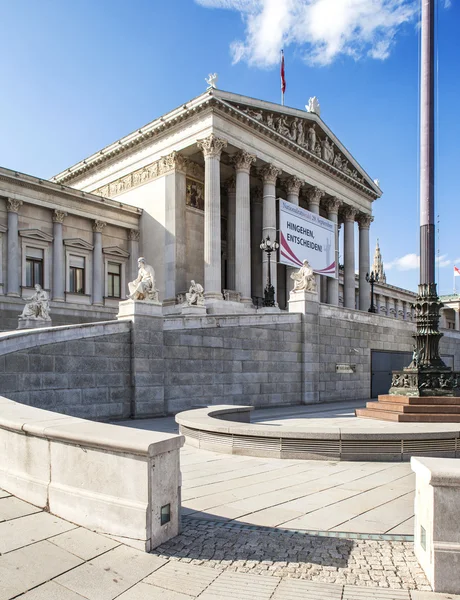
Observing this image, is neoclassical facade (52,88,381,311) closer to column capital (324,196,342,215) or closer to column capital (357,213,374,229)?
column capital (324,196,342,215)

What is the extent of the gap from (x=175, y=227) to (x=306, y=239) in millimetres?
10168

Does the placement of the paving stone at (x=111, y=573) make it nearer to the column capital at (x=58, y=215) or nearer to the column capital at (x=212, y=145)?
the column capital at (x=212, y=145)

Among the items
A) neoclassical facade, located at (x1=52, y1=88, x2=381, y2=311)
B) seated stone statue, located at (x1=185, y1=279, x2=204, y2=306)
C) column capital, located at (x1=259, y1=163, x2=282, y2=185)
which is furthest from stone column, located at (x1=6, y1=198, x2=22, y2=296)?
column capital, located at (x1=259, y1=163, x2=282, y2=185)

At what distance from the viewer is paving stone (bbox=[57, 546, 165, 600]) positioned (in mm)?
4547

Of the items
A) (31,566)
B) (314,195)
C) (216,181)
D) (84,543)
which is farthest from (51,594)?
(314,195)

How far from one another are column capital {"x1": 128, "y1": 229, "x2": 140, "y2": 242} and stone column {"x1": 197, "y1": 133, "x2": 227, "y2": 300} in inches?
293

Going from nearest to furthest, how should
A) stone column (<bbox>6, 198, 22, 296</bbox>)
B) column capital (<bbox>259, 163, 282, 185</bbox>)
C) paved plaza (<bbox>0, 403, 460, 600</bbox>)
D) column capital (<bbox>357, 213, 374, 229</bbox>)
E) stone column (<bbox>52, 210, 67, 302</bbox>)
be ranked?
paved plaza (<bbox>0, 403, 460, 600</bbox>), stone column (<bbox>6, 198, 22, 296</bbox>), stone column (<bbox>52, 210, 67, 302</bbox>), column capital (<bbox>259, 163, 282, 185</bbox>), column capital (<bbox>357, 213, 374, 229</bbox>)

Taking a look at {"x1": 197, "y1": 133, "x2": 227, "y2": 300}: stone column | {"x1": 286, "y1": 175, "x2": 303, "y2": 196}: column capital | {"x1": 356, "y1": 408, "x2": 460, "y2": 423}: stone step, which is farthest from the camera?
{"x1": 286, "y1": 175, "x2": 303, "y2": 196}: column capital

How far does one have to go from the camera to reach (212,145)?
36.7 meters

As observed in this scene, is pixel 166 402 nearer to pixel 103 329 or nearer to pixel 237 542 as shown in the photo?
pixel 103 329

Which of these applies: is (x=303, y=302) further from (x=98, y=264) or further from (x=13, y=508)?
(x=13, y=508)

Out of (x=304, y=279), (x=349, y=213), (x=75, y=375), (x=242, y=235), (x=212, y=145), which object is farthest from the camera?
(x=349, y=213)

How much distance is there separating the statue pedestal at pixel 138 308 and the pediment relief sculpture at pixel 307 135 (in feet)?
80.5

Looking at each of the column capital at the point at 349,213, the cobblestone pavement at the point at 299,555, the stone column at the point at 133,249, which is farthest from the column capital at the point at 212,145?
the cobblestone pavement at the point at 299,555
